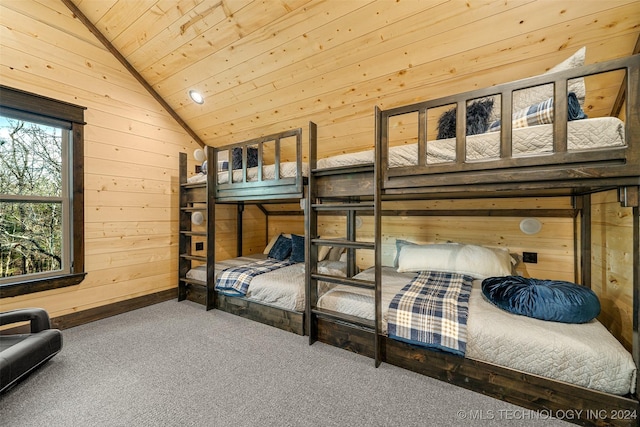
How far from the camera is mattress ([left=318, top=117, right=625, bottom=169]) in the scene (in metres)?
1.30

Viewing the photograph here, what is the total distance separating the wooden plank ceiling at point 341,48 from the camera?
5.47ft

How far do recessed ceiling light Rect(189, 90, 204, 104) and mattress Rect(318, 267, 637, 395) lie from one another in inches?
129

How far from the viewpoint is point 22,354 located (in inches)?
64.5

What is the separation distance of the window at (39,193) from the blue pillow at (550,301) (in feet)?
11.9

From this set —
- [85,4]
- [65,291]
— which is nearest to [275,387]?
[65,291]

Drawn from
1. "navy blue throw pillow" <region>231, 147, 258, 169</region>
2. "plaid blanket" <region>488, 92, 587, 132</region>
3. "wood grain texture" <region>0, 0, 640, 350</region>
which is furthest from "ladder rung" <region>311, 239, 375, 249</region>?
"navy blue throw pillow" <region>231, 147, 258, 169</region>

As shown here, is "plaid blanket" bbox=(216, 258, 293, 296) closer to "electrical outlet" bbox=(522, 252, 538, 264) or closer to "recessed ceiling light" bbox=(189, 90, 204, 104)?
"recessed ceiling light" bbox=(189, 90, 204, 104)

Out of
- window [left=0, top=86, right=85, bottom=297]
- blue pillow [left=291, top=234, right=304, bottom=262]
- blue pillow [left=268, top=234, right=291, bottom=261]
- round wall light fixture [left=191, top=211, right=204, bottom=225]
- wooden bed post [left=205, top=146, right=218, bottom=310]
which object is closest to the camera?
window [left=0, top=86, right=85, bottom=297]

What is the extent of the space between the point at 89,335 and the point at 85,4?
3022mm

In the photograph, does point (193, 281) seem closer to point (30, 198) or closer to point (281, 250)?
point (281, 250)

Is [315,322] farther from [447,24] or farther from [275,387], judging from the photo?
[447,24]

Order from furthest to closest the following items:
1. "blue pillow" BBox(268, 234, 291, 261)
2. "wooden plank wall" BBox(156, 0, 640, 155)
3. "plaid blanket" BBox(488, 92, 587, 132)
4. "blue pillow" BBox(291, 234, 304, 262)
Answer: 1. "blue pillow" BBox(268, 234, 291, 261)
2. "blue pillow" BBox(291, 234, 304, 262)
3. "wooden plank wall" BBox(156, 0, 640, 155)
4. "plaid blanket" BBox(488, 92, 587, 132)

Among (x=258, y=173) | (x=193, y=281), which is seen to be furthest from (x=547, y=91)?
(x=193, y=281)

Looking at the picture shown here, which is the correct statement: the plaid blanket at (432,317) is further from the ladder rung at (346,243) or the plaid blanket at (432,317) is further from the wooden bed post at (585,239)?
the wooden bed post at (585,239)
